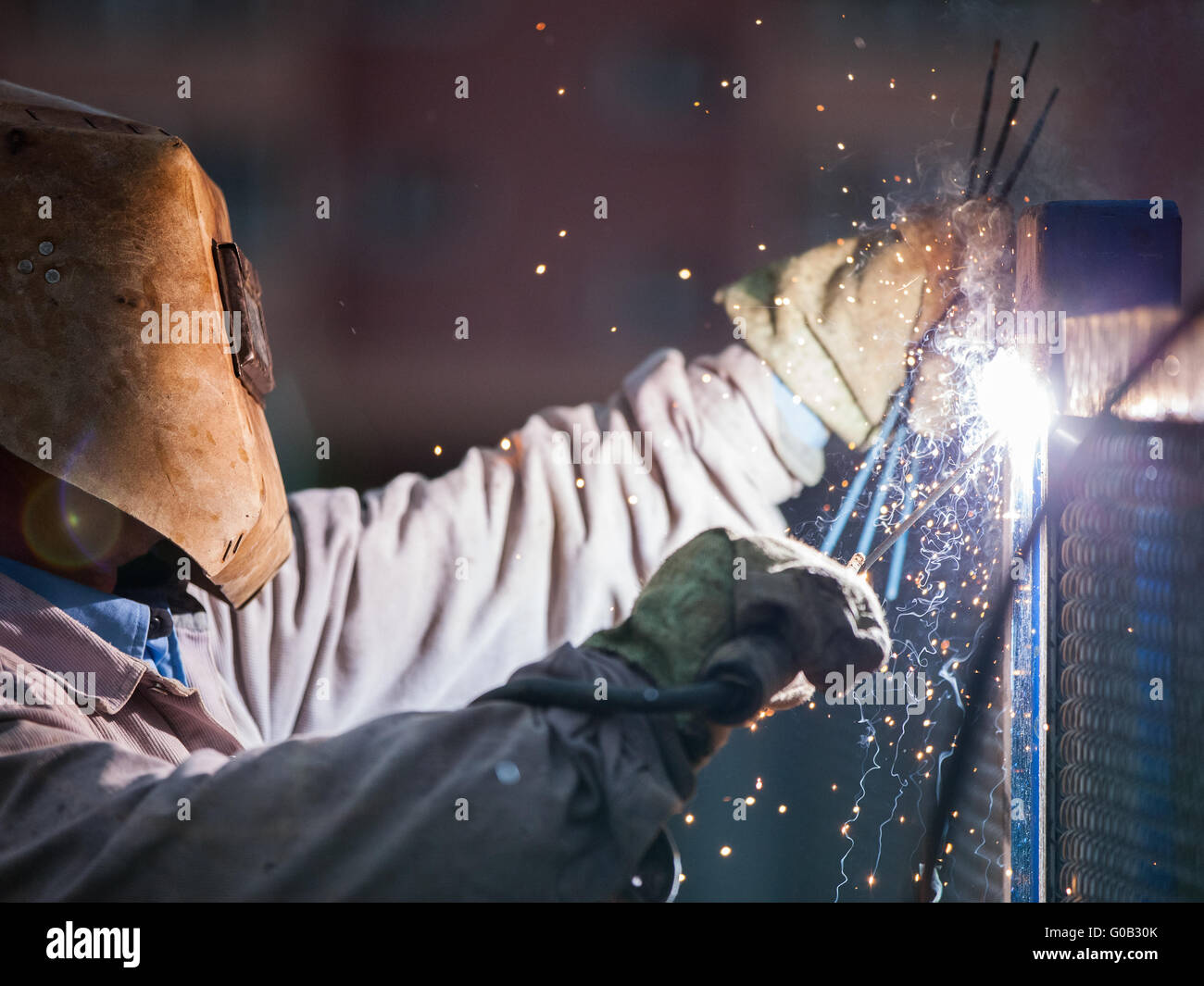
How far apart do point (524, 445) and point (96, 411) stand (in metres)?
0.67

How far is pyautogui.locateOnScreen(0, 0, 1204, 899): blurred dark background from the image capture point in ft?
3.98

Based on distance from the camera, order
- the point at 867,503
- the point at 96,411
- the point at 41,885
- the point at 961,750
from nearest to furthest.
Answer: the point at 41,885, the point at 96,411, the point at 961,750, the point at 867,503

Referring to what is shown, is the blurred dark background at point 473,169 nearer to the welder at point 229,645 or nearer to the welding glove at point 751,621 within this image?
the welder at point 229,645

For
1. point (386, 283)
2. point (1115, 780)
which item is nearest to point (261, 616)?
point (386, 283)

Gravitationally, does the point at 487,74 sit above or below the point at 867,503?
above

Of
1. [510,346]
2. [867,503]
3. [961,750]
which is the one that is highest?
[510,346]

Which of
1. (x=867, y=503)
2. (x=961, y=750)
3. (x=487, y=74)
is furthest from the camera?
(x=487, y=74)

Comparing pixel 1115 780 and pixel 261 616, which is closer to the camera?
pixel 1115 780

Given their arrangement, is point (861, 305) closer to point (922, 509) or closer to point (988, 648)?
point (922, 509)

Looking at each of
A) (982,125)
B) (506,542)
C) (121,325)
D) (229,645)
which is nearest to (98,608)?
(121,325)

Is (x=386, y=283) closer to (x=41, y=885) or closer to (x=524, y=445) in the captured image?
(x=524, y=445)

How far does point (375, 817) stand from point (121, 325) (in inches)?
18.1

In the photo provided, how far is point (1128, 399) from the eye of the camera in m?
0.81

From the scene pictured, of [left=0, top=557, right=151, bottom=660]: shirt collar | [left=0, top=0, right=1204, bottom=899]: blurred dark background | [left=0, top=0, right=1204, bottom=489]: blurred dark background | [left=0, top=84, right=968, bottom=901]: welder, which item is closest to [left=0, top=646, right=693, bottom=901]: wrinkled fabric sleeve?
[left=0, top=84, right=968, bottom=901]: welder
